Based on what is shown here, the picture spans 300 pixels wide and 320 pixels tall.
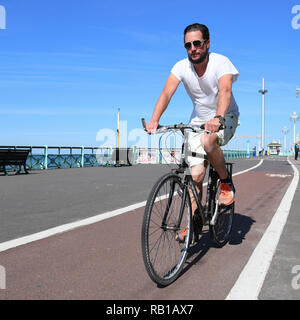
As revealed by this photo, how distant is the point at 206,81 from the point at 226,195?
122 centimetres

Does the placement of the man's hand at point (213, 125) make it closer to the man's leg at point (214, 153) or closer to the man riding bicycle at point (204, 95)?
the man riding bicycle at point (204, 95)

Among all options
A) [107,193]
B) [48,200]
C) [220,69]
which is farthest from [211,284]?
[107,193]

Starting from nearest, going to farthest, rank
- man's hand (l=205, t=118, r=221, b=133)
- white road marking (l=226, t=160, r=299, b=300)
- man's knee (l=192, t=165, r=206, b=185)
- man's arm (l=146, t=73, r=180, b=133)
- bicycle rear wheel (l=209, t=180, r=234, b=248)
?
1. white road marking (l=226, t=160, r=299, b=300)
2. man's hand (l=205, t=118, r=221, b=133)
3. man's arm (l=146, t=73, r=180, b=133)
4. man's knee (l=192, t=165, r=206, b=185)
5. bicycle rear wheel (l=209, t=180, r=234, b=248)

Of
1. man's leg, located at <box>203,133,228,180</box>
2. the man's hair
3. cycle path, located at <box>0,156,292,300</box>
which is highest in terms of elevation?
the man's hair

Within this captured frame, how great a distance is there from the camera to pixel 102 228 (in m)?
4.73

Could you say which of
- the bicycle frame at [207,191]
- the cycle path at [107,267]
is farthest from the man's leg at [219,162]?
the cycle path at [107,267]

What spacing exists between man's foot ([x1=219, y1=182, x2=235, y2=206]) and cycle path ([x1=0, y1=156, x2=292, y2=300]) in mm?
519

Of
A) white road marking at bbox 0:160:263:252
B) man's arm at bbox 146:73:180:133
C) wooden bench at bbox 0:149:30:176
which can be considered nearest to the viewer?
man's arm at bbox 146:73:180:133

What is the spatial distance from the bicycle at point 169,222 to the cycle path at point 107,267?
15 centimetres

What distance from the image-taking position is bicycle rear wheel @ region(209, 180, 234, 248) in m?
3.73

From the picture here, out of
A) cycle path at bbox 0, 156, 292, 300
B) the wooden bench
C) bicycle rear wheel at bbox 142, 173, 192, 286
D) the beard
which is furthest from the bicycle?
the wooden bench

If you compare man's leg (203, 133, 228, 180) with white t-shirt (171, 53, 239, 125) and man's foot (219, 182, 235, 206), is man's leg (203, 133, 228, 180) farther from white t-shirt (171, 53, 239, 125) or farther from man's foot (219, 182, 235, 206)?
white t-shirt (171, 53, 239, 125)

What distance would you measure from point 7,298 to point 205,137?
206 cm
